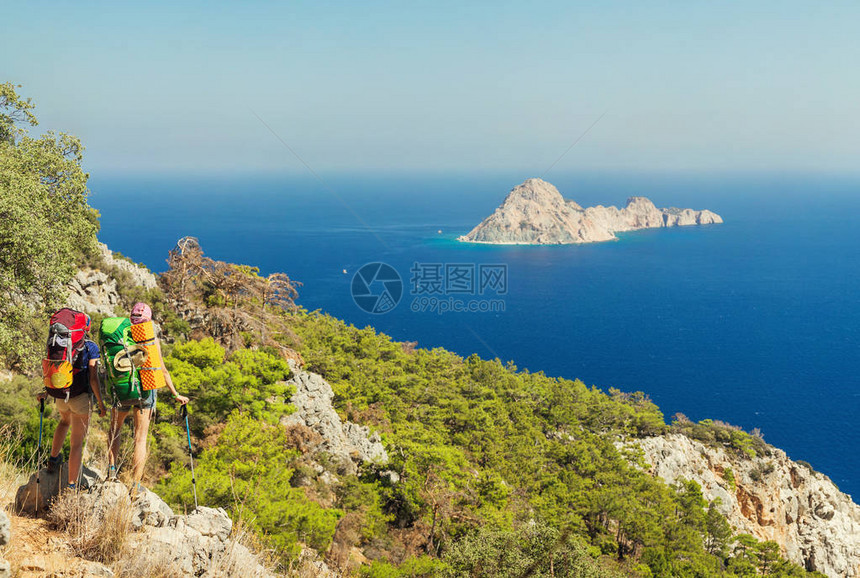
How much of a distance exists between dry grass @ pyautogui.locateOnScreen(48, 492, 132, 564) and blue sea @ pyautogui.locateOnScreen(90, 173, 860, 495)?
63862 millimetres

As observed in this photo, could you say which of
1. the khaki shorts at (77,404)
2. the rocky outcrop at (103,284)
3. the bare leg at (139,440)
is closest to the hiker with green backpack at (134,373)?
the bare leg at (139,440)

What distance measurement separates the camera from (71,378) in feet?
19.4

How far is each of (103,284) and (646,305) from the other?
320ft

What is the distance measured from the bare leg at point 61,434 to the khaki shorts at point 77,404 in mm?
134

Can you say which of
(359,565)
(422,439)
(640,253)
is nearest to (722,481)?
(422,439)

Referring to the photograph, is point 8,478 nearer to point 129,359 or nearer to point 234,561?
point 129,359

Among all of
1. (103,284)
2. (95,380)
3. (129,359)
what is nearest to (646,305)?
(103,284)

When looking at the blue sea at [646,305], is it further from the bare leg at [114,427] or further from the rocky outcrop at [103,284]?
the bare leg at [114,427]

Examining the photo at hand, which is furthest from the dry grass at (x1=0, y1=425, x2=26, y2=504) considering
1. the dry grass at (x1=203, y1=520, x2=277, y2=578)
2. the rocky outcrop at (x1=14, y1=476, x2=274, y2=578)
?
the dry grass at (x1=203, y1=520, x2=277, y2=578)

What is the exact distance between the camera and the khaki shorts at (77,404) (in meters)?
6.07

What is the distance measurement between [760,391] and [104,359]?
7871cm

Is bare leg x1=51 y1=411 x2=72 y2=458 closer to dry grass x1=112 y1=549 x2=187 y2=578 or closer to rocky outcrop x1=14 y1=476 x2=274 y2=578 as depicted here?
rocky outcrop x1=14 y1=476 x2=274 y2=578

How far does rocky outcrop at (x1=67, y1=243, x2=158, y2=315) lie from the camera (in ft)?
68.8

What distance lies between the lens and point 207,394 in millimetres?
18000
